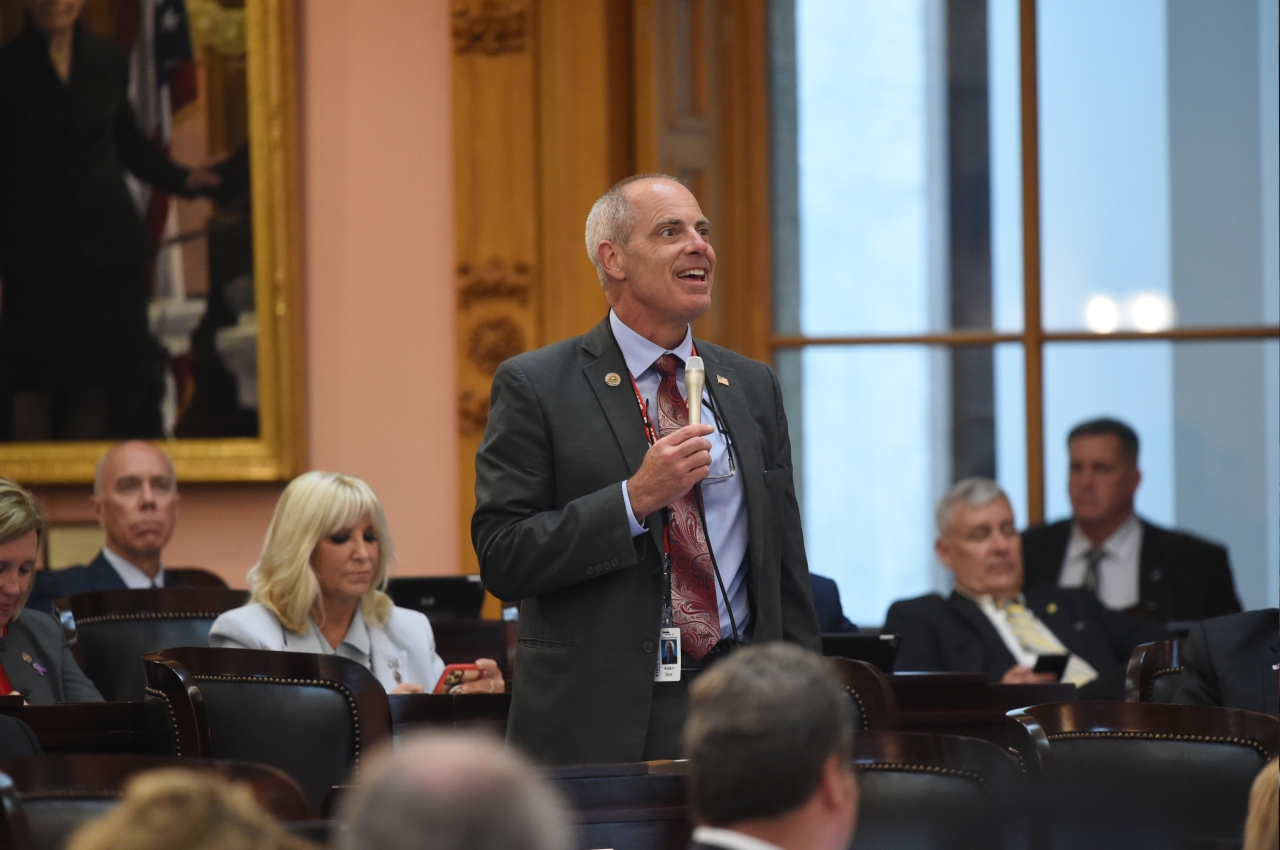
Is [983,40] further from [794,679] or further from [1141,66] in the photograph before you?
[794,679]

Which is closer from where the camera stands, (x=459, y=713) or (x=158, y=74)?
(x=459, y=713)

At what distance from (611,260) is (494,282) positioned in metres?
3.46

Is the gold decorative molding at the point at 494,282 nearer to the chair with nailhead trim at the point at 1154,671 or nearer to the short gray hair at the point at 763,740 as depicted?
the chair with nailhead trim at the point at 1154,671

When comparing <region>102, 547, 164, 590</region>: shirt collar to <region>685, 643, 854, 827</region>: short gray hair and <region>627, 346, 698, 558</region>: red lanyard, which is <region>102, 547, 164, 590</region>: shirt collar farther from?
<region>685, 643, 854, 827</region>: short gray hair

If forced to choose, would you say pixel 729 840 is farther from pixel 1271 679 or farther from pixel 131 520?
pixel 131 520

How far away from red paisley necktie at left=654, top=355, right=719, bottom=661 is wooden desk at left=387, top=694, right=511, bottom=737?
0.80 m

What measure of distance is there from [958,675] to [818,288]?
353cm

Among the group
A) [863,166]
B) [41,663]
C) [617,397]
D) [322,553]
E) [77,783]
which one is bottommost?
[41,663]

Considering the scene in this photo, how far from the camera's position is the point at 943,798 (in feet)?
7.91

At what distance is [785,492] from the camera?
10.3ft

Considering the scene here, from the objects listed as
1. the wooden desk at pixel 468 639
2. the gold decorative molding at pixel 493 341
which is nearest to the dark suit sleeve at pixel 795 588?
the wooden desk at pixel 468 639

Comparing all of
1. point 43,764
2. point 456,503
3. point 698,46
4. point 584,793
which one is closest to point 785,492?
point 584,793

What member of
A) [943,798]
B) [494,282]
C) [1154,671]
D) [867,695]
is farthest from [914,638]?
[943,798]

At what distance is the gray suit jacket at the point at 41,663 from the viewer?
4039 mm
